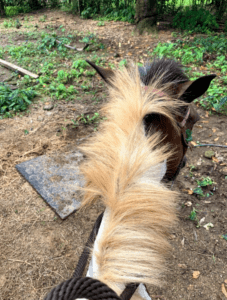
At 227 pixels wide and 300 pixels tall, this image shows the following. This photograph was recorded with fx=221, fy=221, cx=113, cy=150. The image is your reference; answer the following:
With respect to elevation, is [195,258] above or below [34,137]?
below

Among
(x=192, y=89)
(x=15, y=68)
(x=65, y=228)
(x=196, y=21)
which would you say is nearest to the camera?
(x=192, y=89)

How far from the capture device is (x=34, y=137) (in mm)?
3213

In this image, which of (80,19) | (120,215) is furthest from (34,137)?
(80,19)

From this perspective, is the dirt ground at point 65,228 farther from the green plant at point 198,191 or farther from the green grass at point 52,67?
the green grass at point 52,67

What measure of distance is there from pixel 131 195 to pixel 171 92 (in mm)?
700

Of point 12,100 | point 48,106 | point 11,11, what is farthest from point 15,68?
point 11,11

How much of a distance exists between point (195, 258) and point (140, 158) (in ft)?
5.01

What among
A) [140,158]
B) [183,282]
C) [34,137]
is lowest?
[183,282]

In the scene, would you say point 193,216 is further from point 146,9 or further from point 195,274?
point 146,9

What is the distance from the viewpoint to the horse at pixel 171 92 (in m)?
1.23

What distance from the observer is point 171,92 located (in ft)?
4.24

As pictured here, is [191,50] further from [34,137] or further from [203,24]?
[34,137]

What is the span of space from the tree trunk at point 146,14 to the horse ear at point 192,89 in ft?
19.4

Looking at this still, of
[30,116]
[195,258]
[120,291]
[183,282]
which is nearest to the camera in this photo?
[120,291]
